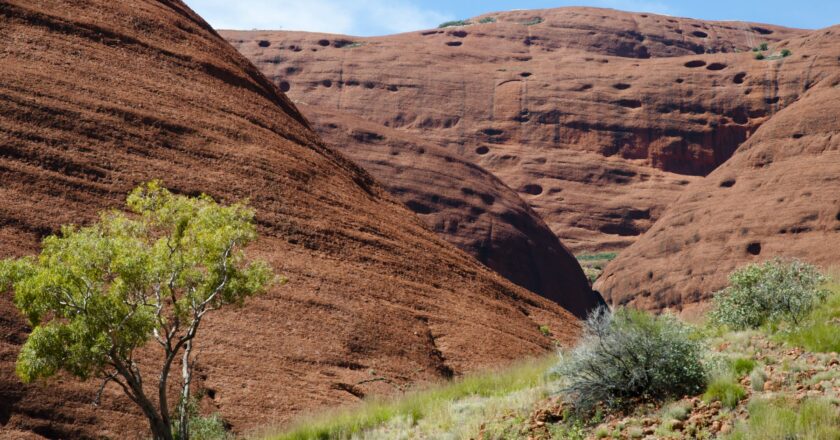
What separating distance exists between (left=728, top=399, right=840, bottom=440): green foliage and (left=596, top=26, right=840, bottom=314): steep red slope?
117ft

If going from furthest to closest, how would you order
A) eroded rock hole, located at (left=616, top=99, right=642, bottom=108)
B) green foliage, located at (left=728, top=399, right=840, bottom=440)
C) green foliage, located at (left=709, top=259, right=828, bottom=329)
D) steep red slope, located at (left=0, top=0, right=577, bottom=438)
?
eroded rock hole, located at (left=616, top=99, right=642, bottom=108)
steep red slope, located at (left=0, top=0, right=577, bottom=438)
green foliage, located at (left=709, top=259, right=828, bottom=329)
green foliage, located at (left=728, top=399, right=840, bottom=440)

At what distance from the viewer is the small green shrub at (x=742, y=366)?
35.9 feet

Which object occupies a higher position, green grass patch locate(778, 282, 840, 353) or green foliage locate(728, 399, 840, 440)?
green grass patch locate(778, 282, 840, 353)

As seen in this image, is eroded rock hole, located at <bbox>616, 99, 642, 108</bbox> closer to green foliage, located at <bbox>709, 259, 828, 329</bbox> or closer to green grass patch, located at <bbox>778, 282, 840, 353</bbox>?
green foliage, located at <bbox>709, 259, 828, 329</bbox>

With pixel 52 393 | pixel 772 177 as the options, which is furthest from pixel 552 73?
pixel 52 393

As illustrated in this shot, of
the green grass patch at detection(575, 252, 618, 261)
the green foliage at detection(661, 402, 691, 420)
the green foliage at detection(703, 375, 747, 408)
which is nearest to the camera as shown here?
the green foliage at detection(703, 375, 747, 408)

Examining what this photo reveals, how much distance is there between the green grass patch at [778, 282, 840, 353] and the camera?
11.2 meters

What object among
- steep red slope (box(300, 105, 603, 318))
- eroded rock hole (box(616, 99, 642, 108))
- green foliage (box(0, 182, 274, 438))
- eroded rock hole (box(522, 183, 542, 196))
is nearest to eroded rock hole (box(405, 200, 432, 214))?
steep red slope (box(300, 105, 603, 318))

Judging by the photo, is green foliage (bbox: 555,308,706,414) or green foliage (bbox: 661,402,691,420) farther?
green foliage (bbox: 555,308,706,414)

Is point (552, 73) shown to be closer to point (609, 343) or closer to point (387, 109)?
point (387, 109)

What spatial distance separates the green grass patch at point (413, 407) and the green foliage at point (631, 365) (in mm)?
1569

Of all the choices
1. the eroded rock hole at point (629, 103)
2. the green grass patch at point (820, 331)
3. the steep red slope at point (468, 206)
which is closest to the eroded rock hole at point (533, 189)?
the eroded rock hole at point (629, 103)

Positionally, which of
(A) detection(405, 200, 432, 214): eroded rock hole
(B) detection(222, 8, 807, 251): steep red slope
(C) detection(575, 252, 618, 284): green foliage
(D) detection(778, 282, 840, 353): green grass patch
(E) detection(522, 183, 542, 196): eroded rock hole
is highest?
(B) detection(222, 8, 807, 251): steep red slope

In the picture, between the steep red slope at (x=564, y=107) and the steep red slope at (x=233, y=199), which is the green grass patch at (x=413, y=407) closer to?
the steep red slope at (x=233, y=199)
